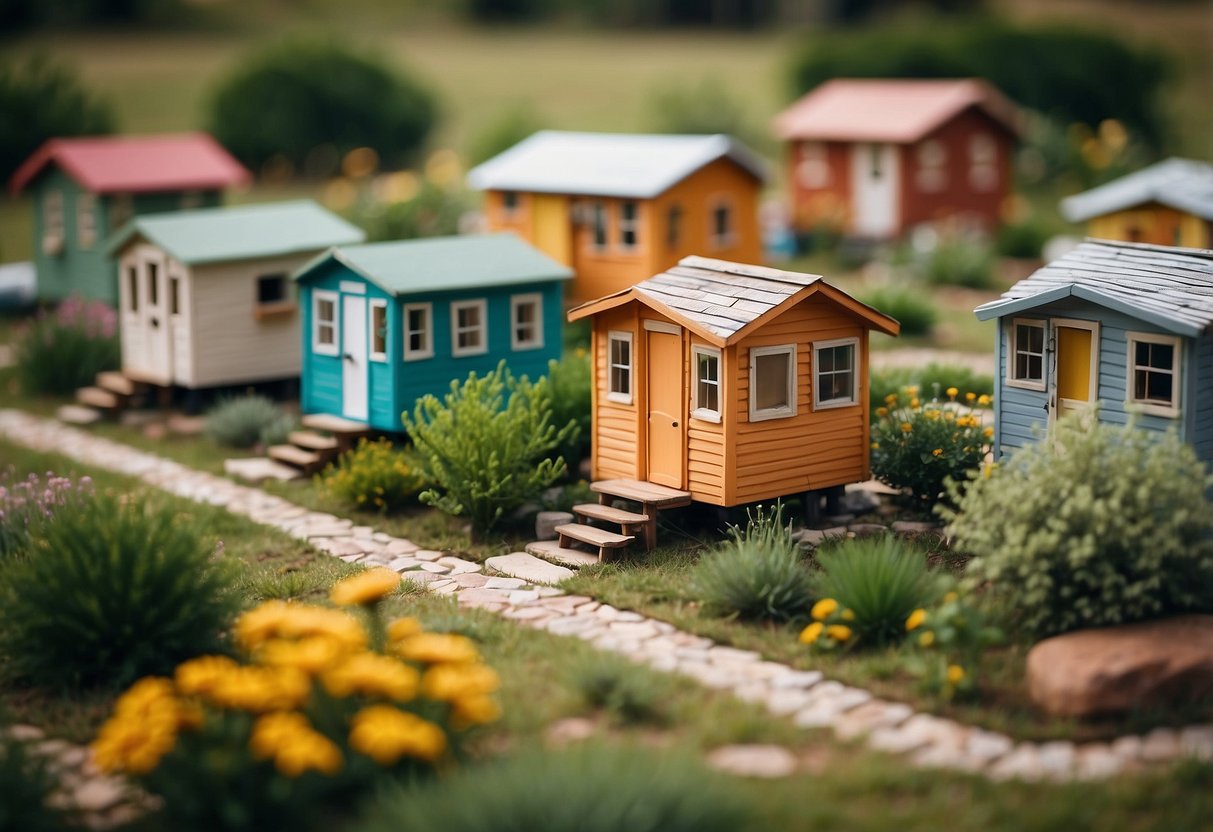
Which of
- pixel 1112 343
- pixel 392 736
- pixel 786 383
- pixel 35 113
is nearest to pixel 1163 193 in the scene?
pixel 1112 343

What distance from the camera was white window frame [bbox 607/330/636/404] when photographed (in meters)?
14.7

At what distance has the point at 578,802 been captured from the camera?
8125 millimetres

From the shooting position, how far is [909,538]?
45.9ft

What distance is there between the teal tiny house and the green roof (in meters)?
4.28

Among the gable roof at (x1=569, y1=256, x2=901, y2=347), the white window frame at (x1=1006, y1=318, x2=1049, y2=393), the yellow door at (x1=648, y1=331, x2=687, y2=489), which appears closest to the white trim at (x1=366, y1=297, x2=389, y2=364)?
the gable roof at (x1=569, y1=256, x2=901, y2=347)

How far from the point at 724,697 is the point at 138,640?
4.34 m

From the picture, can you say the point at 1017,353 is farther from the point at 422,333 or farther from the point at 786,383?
the point at 422,333

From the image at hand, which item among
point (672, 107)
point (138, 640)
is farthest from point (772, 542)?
point (672, 107)

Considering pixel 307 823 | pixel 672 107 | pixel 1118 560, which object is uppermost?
pixel 672 107

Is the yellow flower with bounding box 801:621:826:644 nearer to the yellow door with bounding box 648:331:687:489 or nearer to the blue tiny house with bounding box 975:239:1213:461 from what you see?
the blue tiny house with bounding box 975:239:1213:461

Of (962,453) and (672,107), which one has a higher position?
Result: (672,107)

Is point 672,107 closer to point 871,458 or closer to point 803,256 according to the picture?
point 803,256

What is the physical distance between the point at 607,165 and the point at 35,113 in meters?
19.0

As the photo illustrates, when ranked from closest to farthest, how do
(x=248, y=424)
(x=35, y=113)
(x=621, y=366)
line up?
(x=621, y=366) → (x=248, y=424) → (x=35, y=113)
